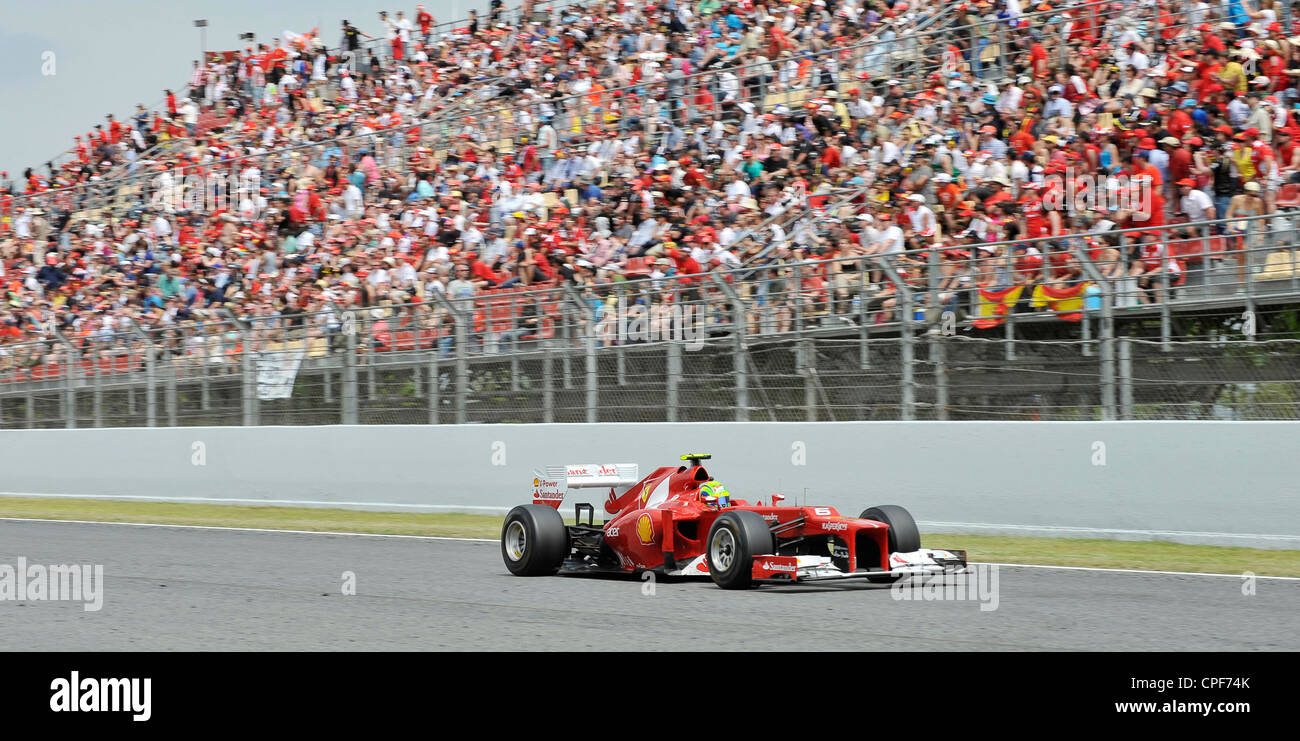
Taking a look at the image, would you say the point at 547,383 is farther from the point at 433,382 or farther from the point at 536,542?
the point at 536,542

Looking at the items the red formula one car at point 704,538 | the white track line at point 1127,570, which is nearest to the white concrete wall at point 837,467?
the white track line at point 1127,570

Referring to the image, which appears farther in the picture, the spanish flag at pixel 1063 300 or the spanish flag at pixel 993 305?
the spanish flag at pixel 993 305

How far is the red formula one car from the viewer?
8773 mm

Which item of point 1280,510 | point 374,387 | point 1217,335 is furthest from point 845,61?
point 1280,510

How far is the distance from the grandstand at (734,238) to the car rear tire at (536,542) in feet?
15.5

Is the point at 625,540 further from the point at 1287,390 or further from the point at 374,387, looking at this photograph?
the point at 374,387

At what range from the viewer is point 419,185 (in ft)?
74.4

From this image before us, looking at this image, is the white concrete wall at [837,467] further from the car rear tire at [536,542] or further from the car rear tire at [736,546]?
the car rear tire at [736,546]

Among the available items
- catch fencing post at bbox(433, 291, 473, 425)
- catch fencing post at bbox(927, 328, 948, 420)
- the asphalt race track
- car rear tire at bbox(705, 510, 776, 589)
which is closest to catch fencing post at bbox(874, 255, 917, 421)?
catch fencing post at bbox(927, 328, 948, 420)

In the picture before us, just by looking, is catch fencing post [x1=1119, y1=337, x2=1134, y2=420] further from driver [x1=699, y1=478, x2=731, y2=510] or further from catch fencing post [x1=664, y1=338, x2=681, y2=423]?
catch fencing post [x1=664, y1=338, x2=681, y2=423]

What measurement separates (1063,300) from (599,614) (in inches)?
254

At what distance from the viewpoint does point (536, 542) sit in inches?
390

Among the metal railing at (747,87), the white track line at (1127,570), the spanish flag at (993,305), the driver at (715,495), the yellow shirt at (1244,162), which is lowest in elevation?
the white track line at (1127,570)

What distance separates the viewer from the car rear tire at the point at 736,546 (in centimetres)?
872
